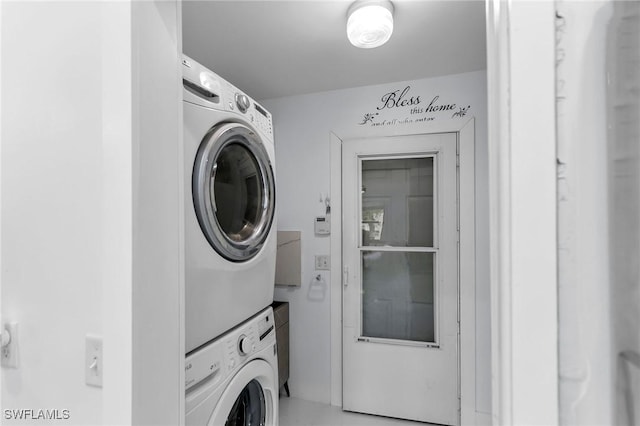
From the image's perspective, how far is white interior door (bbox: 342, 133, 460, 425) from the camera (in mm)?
2168

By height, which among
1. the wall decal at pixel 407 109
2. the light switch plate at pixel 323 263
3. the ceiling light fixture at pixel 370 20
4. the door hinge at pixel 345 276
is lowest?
the door hinge at pixel 345 276

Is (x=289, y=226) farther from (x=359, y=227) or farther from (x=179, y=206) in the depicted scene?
(x=179, y=206)

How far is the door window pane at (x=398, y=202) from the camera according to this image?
7.39ft

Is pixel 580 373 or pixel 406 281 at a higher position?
pixel 580 373

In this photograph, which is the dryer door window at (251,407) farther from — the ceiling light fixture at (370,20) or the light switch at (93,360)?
the ceiling light fixture at (370,20)

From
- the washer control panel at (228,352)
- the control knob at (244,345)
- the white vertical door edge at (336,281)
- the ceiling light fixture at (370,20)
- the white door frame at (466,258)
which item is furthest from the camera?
the white vertical door edge at (336,281)

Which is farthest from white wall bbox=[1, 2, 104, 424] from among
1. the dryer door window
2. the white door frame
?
the white door frame

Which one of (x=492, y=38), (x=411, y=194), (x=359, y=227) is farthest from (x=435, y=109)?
(x=492, y=38)

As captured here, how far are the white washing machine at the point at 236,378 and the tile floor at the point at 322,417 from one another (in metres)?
0.85

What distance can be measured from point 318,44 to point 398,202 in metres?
1.15

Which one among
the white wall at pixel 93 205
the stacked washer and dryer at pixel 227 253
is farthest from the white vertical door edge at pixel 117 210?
the stacked washer and dryer at pixel 227 253

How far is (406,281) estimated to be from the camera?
2287 millimetres

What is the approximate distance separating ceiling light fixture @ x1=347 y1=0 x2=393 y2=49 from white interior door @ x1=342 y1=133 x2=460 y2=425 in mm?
918

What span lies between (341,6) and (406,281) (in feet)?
5.64
